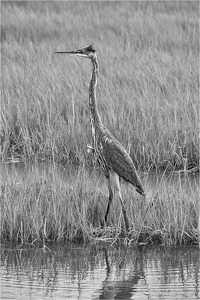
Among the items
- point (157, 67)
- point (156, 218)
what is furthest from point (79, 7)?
point (156, 218)

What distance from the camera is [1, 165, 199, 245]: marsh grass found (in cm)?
561

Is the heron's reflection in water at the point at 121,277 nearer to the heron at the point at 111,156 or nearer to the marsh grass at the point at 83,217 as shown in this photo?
the marsh grass at the point at 83,217

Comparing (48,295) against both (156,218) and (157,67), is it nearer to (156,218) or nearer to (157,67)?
(156,218)

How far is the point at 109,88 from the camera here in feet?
31.8

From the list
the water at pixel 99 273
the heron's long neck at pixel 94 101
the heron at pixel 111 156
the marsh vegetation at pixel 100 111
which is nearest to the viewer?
the water at pixel 99 273

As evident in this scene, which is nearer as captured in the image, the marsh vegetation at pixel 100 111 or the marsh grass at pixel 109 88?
the marsh vegetation at pixel 100 111

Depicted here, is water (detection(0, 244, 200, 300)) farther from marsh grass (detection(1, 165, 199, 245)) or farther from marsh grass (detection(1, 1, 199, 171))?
marsh grass (detection(1, 1, 199, 171))

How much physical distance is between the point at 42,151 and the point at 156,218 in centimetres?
286

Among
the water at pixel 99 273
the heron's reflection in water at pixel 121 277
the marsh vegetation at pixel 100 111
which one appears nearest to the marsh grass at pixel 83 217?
the marsh vegetation at pixel 100 111

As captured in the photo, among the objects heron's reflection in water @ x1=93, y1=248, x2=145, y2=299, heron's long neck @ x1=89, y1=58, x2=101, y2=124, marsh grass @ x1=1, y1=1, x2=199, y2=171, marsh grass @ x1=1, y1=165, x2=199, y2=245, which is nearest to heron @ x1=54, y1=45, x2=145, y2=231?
heron's long neck @ x1=89, y1=58, x2=101, y2=124

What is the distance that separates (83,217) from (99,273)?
0.74m

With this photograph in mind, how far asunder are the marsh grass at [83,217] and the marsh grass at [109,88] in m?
0.26

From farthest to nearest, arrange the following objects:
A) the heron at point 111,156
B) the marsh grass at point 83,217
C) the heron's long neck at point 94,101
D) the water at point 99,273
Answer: the heron's long neck at point 94,101
the heron at point 111,156
the marsh grass at point 83,217
the water at point 99,273

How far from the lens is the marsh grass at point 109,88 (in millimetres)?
8219
